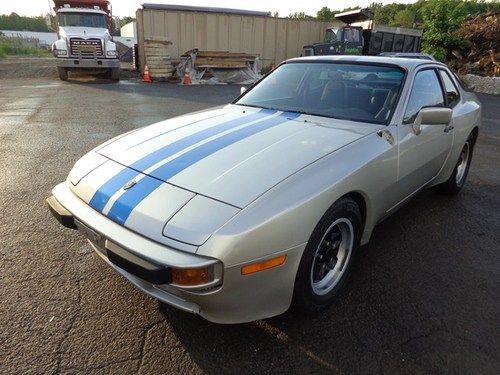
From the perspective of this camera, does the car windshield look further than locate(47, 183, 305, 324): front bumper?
Yes

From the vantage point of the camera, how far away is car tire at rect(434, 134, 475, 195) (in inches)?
Answer: 162

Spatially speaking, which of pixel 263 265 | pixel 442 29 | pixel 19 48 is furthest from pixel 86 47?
pixel 19 48

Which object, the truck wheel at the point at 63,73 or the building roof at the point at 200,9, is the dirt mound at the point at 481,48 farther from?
the truck wheel at the point at 63,73

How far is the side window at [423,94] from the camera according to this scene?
296 centimetres

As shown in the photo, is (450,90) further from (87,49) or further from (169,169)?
(87,49)

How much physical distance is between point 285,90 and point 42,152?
383 cm

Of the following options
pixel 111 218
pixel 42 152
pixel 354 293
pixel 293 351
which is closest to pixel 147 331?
pixel 111 218

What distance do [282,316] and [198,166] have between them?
1.02 metres

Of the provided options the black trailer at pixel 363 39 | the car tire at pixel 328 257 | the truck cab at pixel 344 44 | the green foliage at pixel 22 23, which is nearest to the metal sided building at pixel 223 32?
the black trailer at pixel 363 39

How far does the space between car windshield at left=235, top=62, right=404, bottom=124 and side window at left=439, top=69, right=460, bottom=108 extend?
3.17 feet

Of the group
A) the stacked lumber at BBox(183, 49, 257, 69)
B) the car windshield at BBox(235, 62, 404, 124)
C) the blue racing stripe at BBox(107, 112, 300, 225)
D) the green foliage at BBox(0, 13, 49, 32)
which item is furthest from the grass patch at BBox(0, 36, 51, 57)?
the green foliage at BBox(0, 13, 49, 32)

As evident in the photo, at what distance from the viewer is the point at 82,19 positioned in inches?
602

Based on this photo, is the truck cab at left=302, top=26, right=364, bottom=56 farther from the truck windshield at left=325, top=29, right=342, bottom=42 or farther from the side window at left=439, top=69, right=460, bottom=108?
the side window at left=439, top=69, right=460, bottom=108

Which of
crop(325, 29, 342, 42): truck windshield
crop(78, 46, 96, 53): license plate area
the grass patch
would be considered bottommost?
the grass patch
